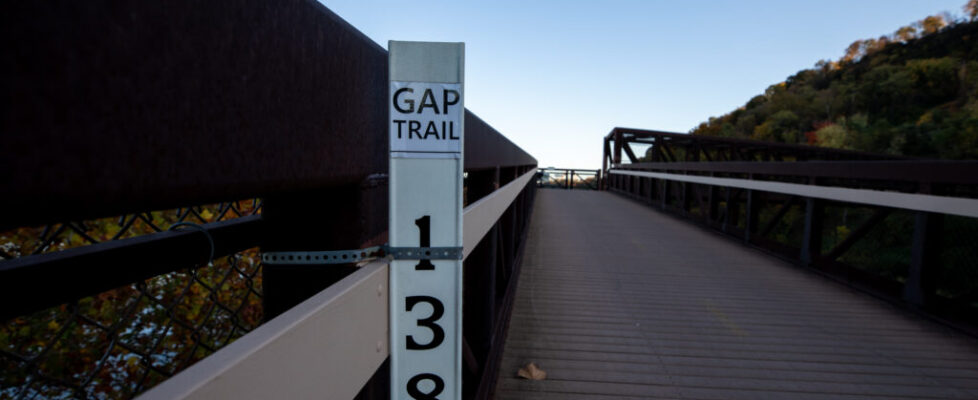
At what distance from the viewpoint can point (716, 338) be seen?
3.38 meters

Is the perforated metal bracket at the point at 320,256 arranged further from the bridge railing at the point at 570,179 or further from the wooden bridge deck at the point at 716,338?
the bridge railing at the point at 570,179

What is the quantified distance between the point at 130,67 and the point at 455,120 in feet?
2.07

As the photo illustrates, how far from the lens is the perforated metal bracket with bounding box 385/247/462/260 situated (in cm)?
96

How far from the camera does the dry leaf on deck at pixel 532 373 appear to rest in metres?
2.82

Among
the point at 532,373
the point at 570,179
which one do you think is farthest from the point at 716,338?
the point at 570,179

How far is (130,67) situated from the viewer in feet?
1.41

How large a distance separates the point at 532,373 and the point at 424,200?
6.90 ft

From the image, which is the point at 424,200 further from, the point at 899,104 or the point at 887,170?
the point at 899,104

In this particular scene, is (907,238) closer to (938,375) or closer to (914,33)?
(938,375)

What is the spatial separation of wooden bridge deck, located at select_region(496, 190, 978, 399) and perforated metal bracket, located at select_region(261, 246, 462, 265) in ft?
6.15

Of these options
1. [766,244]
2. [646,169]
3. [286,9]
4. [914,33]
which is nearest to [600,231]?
[766,244]

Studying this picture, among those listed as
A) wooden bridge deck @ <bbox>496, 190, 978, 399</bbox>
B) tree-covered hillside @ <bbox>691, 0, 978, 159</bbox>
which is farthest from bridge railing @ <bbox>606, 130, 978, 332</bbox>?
tree-covered hillside @ <bbox>691, 0, 978, 159</bbox>

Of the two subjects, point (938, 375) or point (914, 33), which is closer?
point (938, 375)

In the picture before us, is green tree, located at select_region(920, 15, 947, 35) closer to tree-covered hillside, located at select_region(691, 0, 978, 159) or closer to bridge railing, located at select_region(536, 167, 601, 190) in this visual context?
tree-covered hillside, located at select_region(691, 0, 978, 159)
